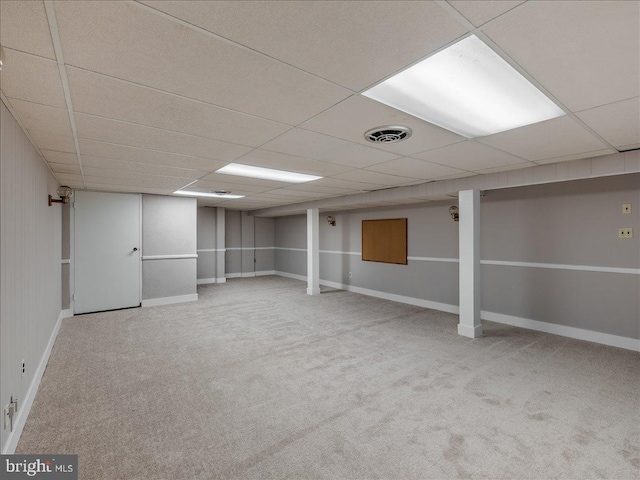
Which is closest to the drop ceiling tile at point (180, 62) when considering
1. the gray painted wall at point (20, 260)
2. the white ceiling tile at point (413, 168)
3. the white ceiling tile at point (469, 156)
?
the gray painted wall at point (20, 260)

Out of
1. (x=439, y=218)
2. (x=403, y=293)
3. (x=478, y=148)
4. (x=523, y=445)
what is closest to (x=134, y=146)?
(x=478, y=148)

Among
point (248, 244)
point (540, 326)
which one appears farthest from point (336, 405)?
point (248, 244)

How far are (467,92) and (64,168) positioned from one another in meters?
4.47

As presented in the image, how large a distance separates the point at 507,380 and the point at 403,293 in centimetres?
362

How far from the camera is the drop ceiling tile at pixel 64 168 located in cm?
363

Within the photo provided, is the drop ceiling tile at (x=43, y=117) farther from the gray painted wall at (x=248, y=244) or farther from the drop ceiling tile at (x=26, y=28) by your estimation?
the gray painted wall at (x=248, y=244)

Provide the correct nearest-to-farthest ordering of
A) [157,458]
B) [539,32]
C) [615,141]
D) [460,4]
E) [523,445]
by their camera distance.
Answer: [460,4] → [539,32] → [157,458] → [523,445] → [615,141]

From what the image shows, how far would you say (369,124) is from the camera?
2.32 m

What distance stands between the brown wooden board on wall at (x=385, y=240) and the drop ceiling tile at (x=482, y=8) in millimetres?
5575

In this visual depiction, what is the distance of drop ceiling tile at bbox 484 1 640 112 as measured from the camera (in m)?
1.18

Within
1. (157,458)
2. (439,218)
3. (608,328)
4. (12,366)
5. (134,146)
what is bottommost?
(157,458)

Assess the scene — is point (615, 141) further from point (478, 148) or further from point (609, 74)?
point (609, 74)

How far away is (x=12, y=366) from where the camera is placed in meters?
2.16

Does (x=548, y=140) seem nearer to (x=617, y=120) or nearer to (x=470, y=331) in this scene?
(x=617, y=120)
